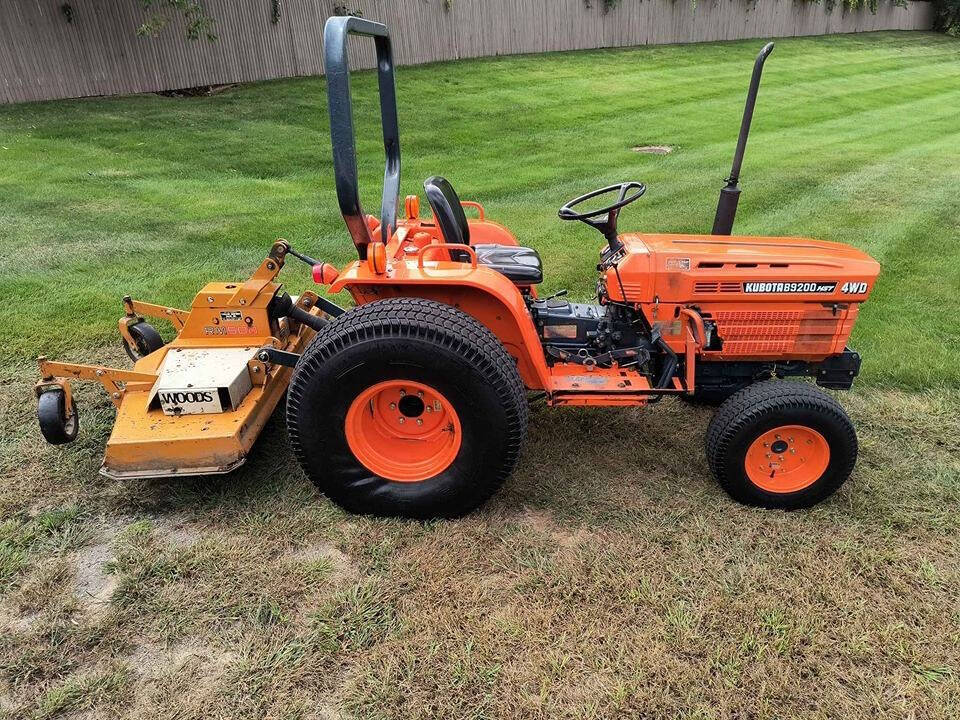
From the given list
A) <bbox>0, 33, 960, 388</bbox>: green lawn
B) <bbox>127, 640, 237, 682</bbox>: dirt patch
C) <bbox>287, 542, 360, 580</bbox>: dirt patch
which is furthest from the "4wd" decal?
<bbox>127, 640, 237, 682</bbox>: dirt patch

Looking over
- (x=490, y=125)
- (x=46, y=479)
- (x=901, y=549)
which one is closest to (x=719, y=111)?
(x=490, y=125)

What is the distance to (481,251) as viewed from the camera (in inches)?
119

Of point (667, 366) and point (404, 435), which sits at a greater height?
point (667, 366)

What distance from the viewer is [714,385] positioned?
9.14 ft

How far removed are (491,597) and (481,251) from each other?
1550 mm

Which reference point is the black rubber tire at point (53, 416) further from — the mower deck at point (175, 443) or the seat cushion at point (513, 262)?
the seat cushion at point (513, 262)

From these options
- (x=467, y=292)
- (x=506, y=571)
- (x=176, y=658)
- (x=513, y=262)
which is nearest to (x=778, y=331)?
(x=513, y=262)

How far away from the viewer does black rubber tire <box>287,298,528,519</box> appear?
85.4 inches

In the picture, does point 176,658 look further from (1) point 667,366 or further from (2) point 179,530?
(1) point 667,366

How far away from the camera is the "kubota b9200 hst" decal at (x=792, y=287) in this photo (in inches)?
98.3

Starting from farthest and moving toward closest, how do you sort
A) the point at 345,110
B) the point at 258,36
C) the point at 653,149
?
the point at 258,36 < the point at 653,149 < the point at 345,110

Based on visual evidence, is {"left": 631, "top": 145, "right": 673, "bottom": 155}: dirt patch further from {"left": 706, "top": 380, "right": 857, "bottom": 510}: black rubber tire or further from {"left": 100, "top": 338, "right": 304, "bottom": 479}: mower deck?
{"left": 100, "top": 338, "right": 304, "bottom": 479}: mower deck

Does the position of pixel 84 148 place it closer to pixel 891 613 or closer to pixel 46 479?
pixel 46 479

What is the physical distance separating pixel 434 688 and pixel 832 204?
247 inches
